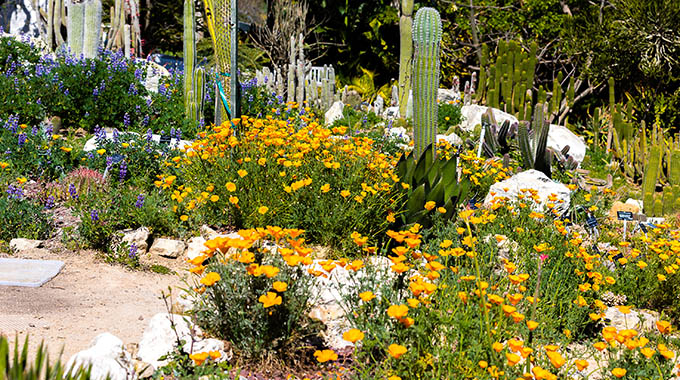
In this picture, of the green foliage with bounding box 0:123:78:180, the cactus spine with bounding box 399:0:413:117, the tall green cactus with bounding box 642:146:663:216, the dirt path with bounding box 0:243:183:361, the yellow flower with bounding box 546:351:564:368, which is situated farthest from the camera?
the cactus spine with bounding box 399:0:413:117

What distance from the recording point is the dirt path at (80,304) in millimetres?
3312

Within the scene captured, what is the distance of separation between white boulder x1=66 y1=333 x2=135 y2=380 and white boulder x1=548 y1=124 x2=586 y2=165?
25.8 ft

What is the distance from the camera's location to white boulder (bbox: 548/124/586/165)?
9.52 meters

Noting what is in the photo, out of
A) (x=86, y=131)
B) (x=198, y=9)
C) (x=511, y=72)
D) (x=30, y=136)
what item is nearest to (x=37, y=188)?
(x=30, y=136)

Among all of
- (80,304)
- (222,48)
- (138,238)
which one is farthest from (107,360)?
(222,48)

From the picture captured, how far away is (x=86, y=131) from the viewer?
7.92 meters

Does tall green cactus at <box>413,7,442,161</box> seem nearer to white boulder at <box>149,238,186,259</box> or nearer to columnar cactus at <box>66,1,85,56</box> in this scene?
white boulder at <box>149,238,186,259</box>

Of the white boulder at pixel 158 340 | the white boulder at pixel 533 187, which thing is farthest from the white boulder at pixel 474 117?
the white boulder at pixel 158 340

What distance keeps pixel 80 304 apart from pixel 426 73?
128 inches

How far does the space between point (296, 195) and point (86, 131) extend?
14.4 feet

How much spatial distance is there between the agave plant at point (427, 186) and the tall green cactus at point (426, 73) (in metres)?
0.37

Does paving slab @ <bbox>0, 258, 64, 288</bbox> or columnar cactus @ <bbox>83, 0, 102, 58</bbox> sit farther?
columnar cactus @ <bbox>83, 0, 102, 58</bbox>

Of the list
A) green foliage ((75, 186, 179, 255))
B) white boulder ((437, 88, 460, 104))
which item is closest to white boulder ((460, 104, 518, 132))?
white boulder ((437, 88, 460, 104))

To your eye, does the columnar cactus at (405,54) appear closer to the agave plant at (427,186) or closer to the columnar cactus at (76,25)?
the columnar cactus at (76,25)
